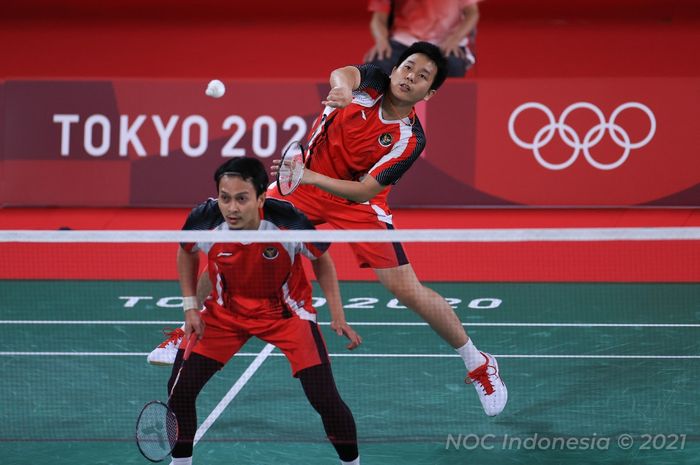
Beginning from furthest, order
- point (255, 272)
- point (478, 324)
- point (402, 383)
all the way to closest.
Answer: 1. point (478, 324)
2. point (402, 383)
3. point (255, 272)

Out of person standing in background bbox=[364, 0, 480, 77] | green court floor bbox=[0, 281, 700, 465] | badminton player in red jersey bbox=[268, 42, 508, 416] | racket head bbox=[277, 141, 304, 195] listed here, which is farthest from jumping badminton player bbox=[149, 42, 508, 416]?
person standing in background bbox=[364, 0, 480, 77]

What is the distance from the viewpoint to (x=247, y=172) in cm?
373

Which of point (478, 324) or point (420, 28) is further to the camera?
point (420, 28)

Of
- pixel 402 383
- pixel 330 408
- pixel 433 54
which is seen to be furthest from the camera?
pixel 402 383

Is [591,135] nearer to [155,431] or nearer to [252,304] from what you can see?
[252,304]

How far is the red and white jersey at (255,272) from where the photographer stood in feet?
12.5

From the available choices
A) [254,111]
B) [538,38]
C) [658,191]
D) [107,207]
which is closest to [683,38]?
[538,38]

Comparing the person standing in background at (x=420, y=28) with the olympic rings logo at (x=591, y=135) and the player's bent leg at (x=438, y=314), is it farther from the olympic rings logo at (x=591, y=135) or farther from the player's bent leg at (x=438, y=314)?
the player's bent leg at (x=438, y=314)

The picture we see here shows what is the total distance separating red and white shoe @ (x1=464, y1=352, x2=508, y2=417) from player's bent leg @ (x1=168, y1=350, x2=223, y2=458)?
4.75 feet

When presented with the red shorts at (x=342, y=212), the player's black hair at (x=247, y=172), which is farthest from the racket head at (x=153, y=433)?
the red shorts at (x=342, y=212)

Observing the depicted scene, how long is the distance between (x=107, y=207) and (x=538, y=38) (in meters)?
5.92

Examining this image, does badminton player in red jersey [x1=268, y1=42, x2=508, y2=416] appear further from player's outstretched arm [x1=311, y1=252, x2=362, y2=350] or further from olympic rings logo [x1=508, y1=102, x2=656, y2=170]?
olympic rings logo [x1=508, y1=102, x2=656, y2=170]

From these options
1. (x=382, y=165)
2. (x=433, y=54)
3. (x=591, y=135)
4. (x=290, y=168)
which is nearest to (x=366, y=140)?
(x=382, y=165)

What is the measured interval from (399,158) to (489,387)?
1122 millimetres
